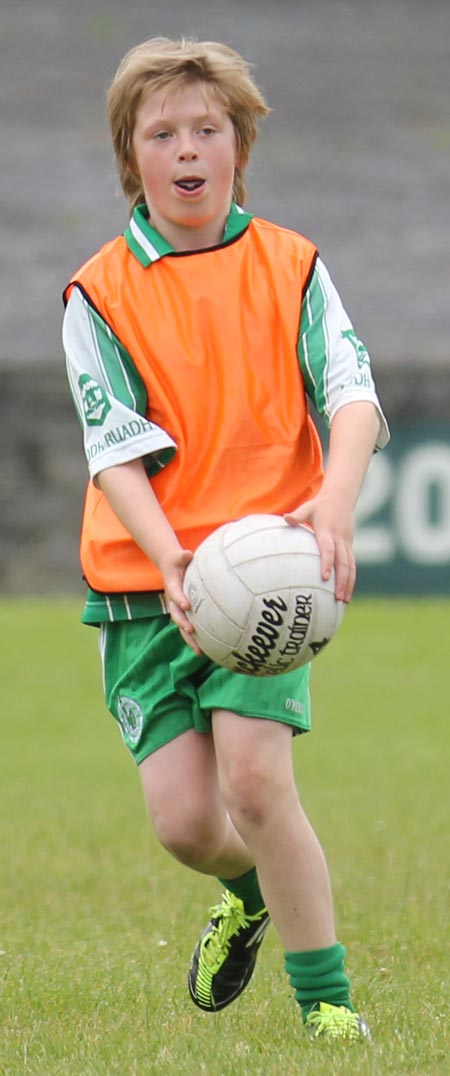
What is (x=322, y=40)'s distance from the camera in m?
27.1

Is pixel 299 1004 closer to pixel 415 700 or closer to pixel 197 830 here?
pixel 197 830

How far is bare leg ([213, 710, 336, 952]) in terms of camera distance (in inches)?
152

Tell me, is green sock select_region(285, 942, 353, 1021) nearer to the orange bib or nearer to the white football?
the white football

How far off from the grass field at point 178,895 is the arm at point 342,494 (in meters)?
0.97

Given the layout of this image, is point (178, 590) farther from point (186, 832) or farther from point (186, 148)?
point (186, 148)

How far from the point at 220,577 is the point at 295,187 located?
782 inches

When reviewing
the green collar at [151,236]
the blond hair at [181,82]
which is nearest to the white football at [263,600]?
the green collar at [151,236]

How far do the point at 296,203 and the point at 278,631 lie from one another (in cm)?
1936

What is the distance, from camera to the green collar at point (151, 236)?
4203mm

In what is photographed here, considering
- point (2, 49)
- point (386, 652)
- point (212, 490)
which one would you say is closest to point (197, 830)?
point (212, 490)

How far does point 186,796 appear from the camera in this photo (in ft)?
13.4

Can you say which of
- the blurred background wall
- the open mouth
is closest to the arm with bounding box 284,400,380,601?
the open mouth

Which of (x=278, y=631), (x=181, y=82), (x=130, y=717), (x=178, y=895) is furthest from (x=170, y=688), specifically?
(x=178, y=895)

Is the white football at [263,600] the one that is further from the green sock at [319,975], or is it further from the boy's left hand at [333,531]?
the green sock at [319,975]
